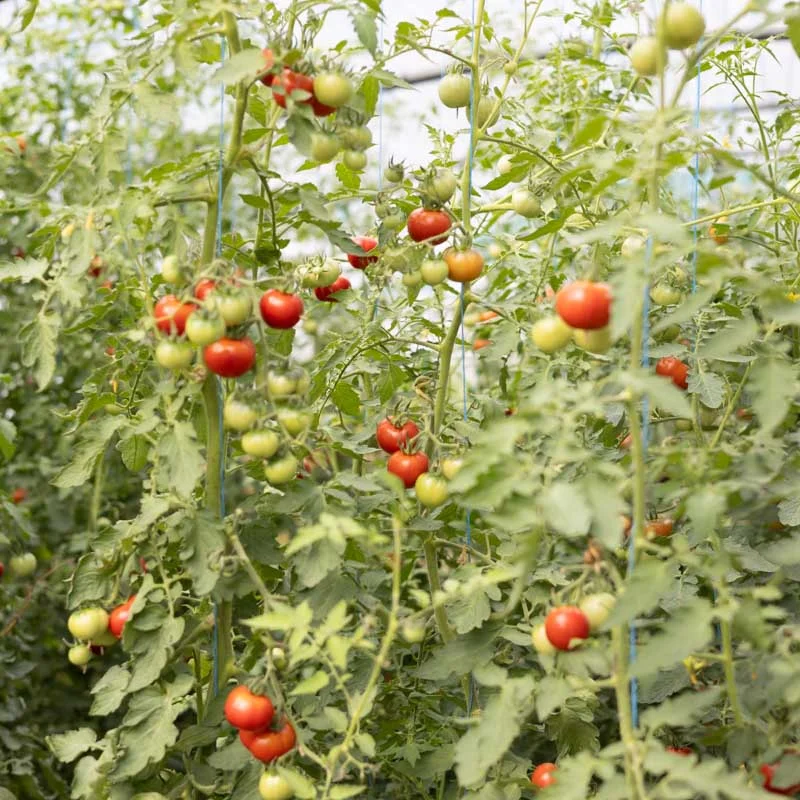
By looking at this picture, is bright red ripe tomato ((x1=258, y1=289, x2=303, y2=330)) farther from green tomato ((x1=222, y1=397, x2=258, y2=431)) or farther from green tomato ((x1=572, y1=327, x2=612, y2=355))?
green tomato ((x1=572, y1=327, x2=612, y2=355))

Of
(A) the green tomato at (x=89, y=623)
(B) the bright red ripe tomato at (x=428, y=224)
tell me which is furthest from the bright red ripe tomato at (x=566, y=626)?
(A) the green tomato at (x=89, y=623)

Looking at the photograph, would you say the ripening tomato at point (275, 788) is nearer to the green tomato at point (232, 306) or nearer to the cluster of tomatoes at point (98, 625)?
the cluster of tomatoes at point (98, 625)

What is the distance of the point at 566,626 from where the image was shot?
3.57 feet

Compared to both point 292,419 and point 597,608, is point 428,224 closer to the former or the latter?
point 292,419

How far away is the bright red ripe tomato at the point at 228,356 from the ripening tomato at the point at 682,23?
0.61m

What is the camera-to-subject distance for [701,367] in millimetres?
1597

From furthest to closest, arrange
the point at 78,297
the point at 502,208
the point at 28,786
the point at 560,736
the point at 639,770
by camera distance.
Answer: the point at 28,786 < the point at 502,208 < the point at 560,736 < the point at 78,297 < the point at 639,770

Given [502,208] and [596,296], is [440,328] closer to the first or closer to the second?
[502,208]

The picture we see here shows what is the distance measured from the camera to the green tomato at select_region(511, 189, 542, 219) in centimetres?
152

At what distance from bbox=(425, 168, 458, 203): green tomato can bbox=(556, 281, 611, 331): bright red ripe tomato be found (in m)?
0.45

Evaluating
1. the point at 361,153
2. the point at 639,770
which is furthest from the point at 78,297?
the point at 639,770

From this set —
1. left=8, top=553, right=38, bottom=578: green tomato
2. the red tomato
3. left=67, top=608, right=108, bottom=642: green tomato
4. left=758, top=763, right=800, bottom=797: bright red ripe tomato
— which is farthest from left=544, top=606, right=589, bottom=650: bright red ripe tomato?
the red tomato

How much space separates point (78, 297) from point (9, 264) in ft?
0.60

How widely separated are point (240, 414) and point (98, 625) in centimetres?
44
